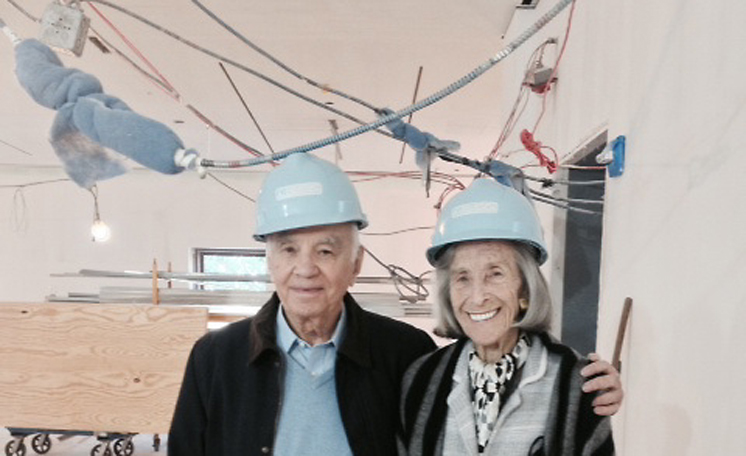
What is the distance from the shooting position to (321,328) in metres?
1.14

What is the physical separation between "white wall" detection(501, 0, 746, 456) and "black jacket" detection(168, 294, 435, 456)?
0.57 meters

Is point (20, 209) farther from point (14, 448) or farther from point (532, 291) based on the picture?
point (532, 291)

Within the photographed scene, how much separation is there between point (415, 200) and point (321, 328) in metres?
6.07

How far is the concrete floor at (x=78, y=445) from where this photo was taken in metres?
4.05

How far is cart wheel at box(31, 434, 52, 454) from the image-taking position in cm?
388

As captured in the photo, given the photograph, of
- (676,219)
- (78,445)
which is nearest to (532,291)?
(676,219)

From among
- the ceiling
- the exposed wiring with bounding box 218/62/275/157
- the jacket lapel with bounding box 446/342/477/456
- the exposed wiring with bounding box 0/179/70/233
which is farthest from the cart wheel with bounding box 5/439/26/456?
the exposed wiring with bounding box 0/179/70/233

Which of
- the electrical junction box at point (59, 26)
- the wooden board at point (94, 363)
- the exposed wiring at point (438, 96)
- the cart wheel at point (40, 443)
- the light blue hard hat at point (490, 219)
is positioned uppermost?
the electrical junction box at point (59, 26)

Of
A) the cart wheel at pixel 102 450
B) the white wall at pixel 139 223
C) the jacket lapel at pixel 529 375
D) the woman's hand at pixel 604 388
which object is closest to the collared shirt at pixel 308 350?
the jacket lapel at pixel 529 375

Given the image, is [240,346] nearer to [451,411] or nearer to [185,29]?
[451,411]

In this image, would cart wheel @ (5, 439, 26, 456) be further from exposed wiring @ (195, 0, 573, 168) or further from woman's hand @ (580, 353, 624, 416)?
woman's hand @ (580, 353, 624, 416)

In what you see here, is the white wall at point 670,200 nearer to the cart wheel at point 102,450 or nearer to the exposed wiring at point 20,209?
the cart wheel at point 102,450

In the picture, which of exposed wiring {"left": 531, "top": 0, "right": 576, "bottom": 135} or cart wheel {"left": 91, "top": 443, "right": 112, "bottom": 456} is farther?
cart wheel {"left": 91, "top": 443, "right": 112, "bottom": 456}

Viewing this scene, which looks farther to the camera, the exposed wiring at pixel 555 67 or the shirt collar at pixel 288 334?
the exposed wiring at pixel 555 67
